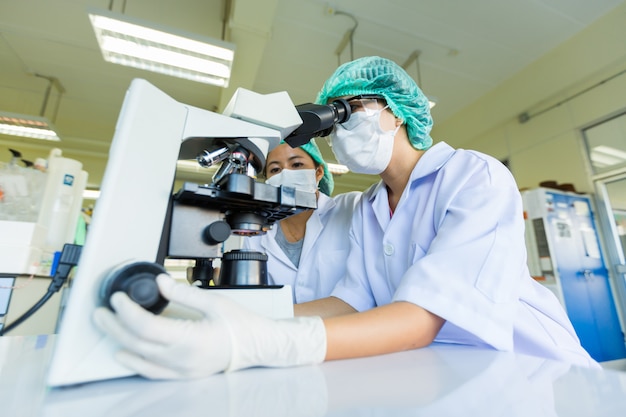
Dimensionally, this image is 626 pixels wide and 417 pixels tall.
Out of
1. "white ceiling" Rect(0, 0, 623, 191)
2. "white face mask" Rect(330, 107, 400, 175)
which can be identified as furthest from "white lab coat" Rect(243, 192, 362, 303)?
"white ceiling" Rect(0, 0, 623, 191)

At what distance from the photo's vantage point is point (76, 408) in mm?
329

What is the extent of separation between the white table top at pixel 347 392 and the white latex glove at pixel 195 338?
0.06 feet

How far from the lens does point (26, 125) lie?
12.4 feet

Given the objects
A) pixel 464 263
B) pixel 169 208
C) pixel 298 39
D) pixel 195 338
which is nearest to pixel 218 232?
pixel 169 208

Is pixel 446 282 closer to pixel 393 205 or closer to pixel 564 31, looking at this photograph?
pixel 393 205

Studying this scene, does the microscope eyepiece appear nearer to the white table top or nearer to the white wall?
the white table top

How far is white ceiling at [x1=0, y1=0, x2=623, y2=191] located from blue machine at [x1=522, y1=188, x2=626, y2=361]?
166 centimetres

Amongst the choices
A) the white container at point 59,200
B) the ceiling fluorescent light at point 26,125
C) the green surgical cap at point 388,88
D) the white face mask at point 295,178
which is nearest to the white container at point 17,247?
the white container at point 59,200

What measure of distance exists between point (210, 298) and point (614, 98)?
174 inches

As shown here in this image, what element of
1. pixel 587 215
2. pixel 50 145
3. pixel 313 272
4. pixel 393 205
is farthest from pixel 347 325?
pixel 50 145

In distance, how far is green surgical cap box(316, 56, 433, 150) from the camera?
1.06 metres

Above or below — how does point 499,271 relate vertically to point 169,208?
below

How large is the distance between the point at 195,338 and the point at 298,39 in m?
3.55

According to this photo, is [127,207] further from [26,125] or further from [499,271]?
[26,125]
